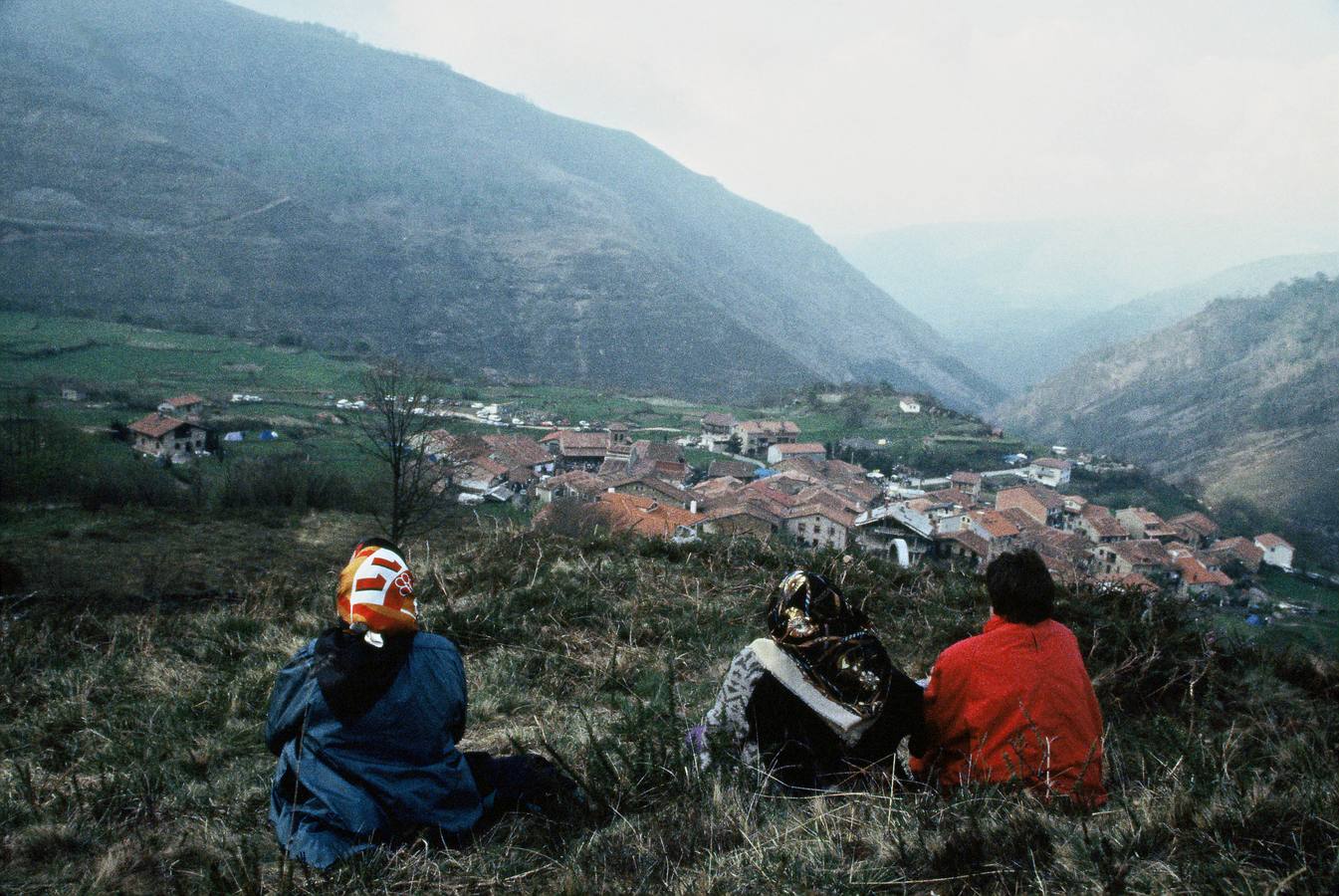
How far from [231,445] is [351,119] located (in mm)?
152573

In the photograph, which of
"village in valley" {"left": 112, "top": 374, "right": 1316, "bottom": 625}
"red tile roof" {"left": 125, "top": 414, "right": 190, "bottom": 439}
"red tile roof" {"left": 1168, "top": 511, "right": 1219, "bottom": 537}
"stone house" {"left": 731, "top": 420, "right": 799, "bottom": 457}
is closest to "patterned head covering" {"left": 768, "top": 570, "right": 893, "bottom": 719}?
"village in valley" {"left": 112, "top": 374, "right": 1316, "bottom": 625}

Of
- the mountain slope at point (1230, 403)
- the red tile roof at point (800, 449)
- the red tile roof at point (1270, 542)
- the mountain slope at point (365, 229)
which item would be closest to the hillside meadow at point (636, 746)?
the red tile roof at point (1270, 542)

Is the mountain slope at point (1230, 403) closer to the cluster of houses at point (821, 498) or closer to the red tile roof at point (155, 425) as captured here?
the cluster of houses at point (821, 498)

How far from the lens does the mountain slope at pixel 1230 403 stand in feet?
153

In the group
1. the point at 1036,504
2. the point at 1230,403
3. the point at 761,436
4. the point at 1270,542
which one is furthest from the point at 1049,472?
the point at 1230,403

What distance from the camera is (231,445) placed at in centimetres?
3116

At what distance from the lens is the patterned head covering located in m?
2.20

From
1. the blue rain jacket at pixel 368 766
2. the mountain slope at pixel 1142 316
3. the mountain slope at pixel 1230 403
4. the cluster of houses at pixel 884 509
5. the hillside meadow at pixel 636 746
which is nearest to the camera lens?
the hillside meadow at pixel 636 746

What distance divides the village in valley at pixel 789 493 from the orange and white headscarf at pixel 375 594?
184 inches

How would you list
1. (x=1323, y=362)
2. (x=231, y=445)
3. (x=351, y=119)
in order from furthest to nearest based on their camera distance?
(x=351, y=119)
(x=1323, y=362)
(x=231, y=445)

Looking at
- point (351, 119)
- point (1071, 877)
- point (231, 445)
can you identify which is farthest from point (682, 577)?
point (351, 119)

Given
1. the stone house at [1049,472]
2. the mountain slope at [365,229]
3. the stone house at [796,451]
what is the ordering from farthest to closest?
the mountain slope at [365,229] < the stone house at [796,451] < the stone house at [1049,472]

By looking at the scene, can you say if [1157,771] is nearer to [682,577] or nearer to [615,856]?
[615,856]

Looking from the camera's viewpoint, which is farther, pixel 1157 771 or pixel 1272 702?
pixel 1272 702
